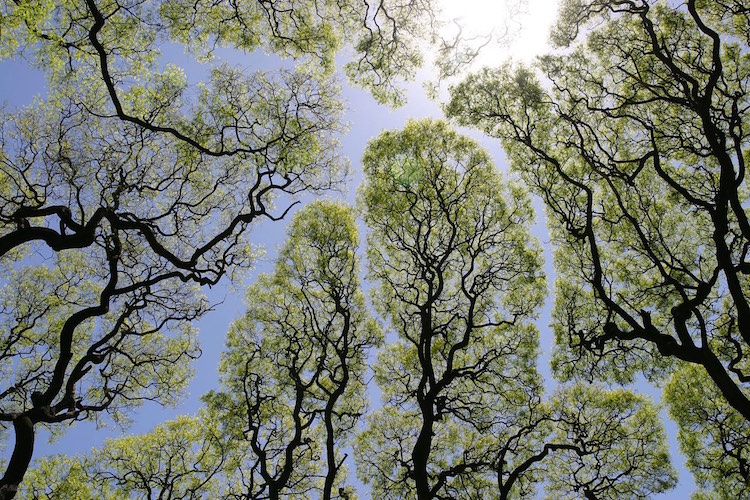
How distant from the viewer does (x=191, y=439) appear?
1964 centimetres

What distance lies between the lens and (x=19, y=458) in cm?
941

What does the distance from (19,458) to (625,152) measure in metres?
18.6

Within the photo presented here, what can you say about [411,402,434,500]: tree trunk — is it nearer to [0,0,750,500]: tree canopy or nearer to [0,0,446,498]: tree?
[0,0,750,500]: tree canopy

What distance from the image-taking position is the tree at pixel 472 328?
17.2 metres

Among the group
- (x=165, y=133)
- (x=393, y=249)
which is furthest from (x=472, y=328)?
(x=165, y=133)

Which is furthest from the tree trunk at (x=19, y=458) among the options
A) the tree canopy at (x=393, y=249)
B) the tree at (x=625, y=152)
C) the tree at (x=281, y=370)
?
the tree at (x=625, y=152)

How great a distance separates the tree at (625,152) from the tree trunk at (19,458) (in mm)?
13521

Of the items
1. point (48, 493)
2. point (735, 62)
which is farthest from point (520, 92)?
point (48, 493)

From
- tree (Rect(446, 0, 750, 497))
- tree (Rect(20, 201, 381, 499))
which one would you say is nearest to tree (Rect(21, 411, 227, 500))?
tree (Rect(20, 201, 381, 499))

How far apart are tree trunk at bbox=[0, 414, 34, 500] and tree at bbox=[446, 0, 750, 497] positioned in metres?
13.5

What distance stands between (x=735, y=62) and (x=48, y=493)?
30.0 m

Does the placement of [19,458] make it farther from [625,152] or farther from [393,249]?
[625,152]

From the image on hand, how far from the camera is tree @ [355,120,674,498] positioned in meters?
17.2

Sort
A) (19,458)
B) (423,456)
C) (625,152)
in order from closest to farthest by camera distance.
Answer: (19,458)
(423,456)
(625,152)
